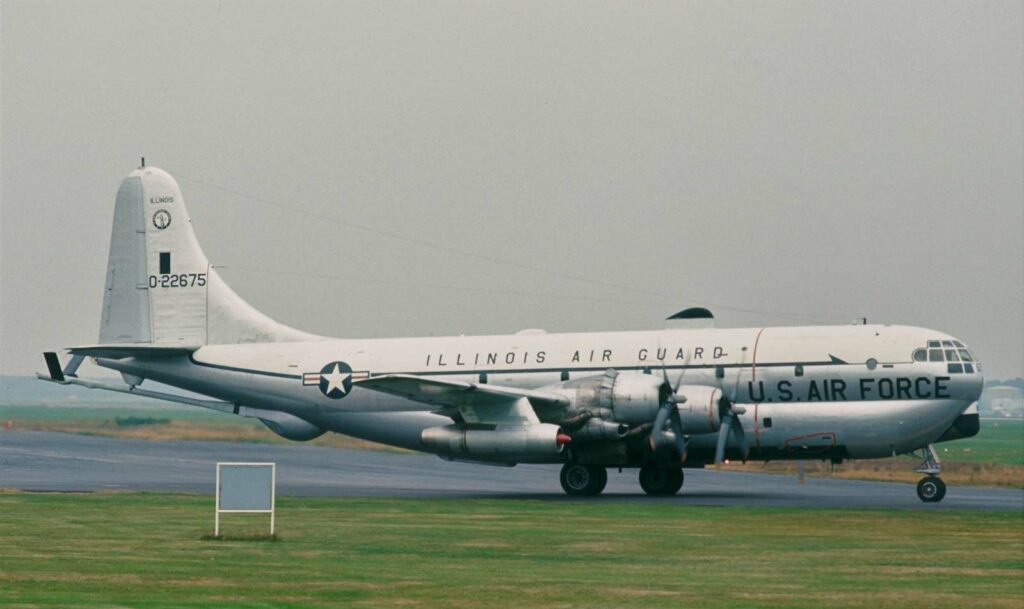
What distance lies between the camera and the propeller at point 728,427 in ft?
132

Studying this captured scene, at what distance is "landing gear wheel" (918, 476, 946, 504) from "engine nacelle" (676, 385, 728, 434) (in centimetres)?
554

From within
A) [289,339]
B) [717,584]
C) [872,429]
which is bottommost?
[717,584]

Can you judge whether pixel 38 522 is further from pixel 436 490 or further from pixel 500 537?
pixel 436 490

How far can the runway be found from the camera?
41.3m

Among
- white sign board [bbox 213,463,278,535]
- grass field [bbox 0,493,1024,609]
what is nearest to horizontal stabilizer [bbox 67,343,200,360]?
grass field [bbox 0,493,1024,609]

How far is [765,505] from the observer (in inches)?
1495

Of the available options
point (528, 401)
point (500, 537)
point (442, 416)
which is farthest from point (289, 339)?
point (500, 537)

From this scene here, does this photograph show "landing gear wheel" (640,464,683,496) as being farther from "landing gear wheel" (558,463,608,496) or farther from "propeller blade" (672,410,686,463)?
"propeller blade" (672,410,686,463)

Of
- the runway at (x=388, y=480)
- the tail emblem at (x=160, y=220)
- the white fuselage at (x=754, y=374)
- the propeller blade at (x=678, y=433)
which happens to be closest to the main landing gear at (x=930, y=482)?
the runway at (x=388, y=480)

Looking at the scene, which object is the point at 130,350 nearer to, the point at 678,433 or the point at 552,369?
the point at 552,369

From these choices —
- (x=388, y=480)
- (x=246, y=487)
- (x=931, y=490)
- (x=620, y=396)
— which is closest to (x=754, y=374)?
(x=620, y=396)

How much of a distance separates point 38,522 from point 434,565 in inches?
418

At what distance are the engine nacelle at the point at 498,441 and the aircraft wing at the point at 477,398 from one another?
34 centimetres

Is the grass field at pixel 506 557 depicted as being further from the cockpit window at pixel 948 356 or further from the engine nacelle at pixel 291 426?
the engine nacelle at pixel 291 426
